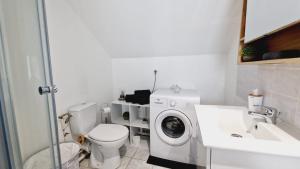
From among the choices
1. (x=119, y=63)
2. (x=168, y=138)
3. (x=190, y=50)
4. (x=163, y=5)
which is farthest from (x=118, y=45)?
(x=168, y=138)

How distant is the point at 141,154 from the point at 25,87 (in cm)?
164

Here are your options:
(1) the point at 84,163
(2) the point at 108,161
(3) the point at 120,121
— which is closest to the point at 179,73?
(3) the point at 120,121

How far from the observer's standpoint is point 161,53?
2.28 metres

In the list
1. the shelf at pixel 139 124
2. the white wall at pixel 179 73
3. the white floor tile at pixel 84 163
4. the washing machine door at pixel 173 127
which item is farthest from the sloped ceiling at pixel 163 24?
the white floor tile at pixel 84 163

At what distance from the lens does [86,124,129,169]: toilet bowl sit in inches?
61.6

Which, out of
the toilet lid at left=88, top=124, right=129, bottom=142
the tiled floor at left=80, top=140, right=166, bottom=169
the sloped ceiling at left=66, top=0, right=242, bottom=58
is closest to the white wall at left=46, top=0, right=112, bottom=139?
the sloped ceiling at left=66, top=0, right=242, bottom=58

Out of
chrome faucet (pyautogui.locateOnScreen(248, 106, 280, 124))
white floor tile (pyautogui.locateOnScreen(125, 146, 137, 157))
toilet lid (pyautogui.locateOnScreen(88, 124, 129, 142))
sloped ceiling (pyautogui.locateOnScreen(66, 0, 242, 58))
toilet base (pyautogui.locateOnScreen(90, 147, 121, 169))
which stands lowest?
white floor tile (pyautogui.locateOnScreen(125, 146, 137, 157))

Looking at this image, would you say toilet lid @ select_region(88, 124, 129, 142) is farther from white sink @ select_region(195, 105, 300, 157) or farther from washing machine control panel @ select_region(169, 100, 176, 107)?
white sink @ select_region(195, 105, 300, 157)

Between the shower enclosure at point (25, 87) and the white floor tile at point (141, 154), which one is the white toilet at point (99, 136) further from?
the shower enclosure at point (25, 87)

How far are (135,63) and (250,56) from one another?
1.77 m

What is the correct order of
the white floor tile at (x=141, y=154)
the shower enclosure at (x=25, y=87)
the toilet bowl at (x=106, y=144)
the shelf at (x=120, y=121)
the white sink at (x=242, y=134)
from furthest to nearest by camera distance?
the shelf at (x=120, y=121), the white floor tile at (x=141, y=154), the toilet bowl at (x=106, y=144), the shower enclosure at (x=25, y=87), the white sink at (x=242, y=134)

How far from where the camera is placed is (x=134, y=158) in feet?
6.36

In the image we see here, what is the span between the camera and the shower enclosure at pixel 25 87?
72cm

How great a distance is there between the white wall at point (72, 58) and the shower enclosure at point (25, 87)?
73cm
